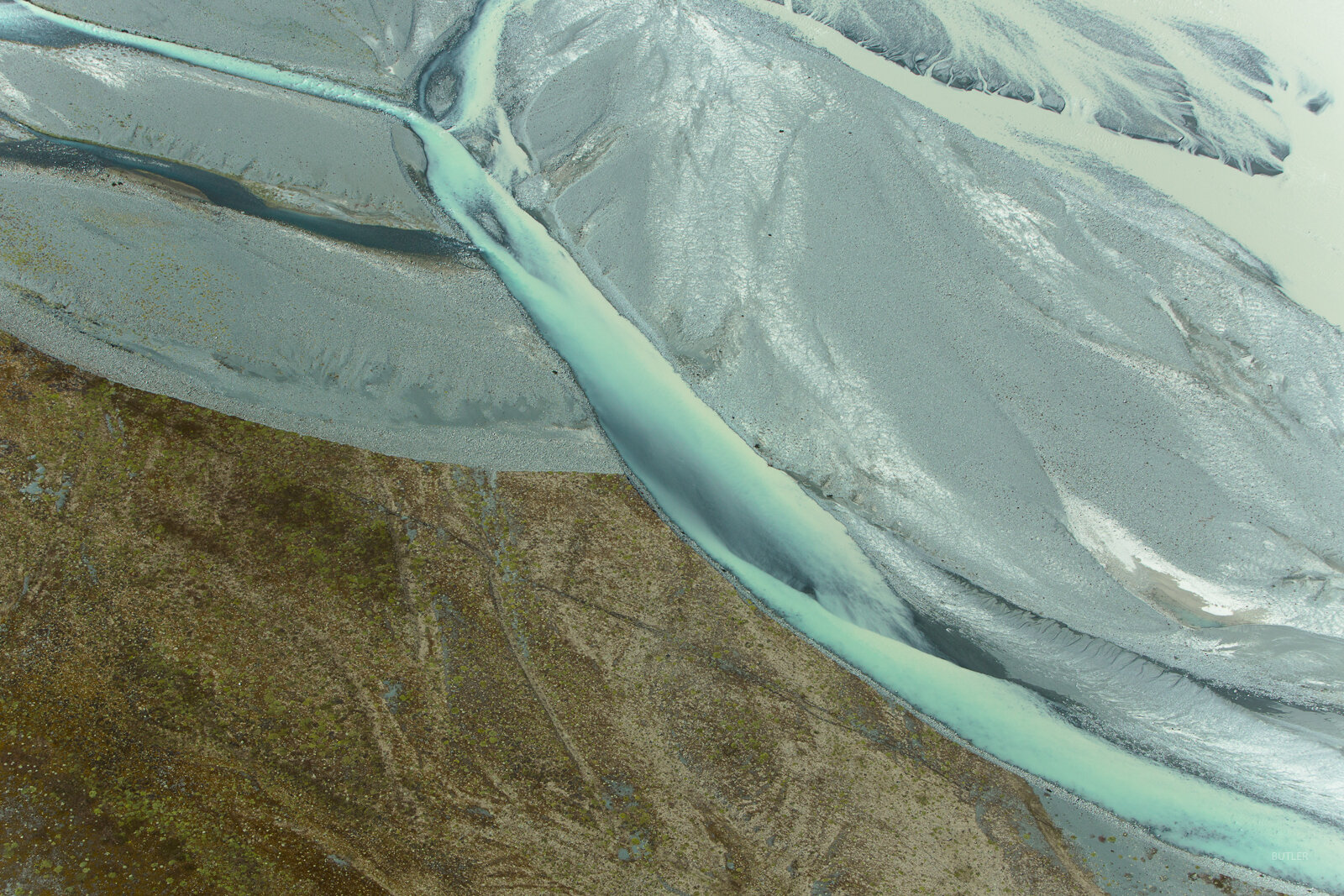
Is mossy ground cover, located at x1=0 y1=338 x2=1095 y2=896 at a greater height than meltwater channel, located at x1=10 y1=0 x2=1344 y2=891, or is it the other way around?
meltwater channel, located at x1=10 y1=0 x2=1344 y2=891

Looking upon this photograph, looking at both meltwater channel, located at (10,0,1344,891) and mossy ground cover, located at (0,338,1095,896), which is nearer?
mossy ground cover, located at (0,338,1095,896)

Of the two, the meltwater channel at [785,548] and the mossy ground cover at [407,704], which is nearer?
the mossy ground cover at [407,704]

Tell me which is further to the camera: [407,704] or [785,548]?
[785,548]

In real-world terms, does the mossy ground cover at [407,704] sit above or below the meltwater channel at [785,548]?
below

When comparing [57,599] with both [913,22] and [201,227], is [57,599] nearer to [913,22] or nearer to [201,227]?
[201,227]

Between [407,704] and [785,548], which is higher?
[785,548]
